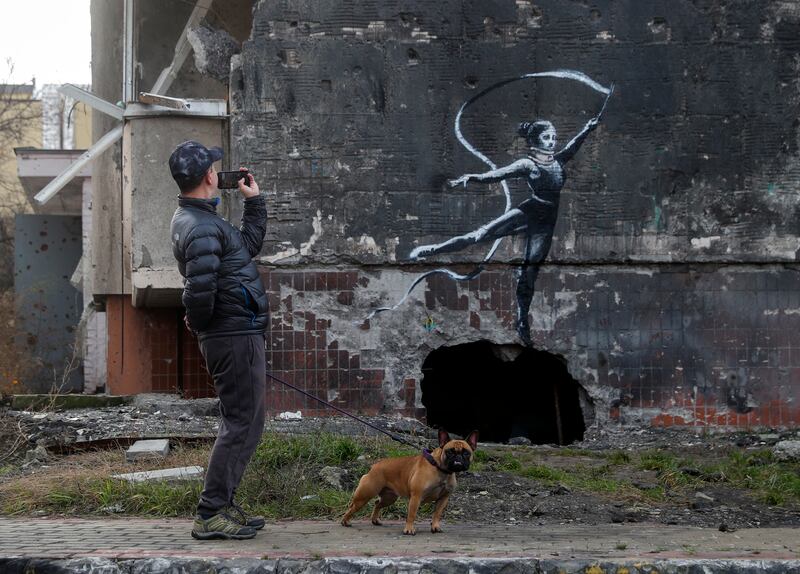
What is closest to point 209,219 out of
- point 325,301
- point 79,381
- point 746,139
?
point 325,301

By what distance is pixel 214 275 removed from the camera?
221 inches

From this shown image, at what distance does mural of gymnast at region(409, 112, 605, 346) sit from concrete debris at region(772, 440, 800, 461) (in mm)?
2647

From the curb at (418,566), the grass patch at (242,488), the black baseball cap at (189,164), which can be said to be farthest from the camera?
the grass patch at (242,488)

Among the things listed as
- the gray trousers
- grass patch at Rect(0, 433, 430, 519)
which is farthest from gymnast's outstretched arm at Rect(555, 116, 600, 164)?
the gray trousers

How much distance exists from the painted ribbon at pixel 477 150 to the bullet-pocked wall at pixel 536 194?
0.02 metres

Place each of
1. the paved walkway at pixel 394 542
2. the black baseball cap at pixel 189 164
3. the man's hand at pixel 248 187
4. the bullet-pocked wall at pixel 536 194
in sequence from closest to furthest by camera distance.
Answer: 1. the paved walkway at pixel 394 542
2. the black baseball cap at pixel 189 164
3. the man's hand at pixel 248 187
4. the bullet-pocked wall at pixel 536 194

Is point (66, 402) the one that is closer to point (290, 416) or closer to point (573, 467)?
point (290, 416)

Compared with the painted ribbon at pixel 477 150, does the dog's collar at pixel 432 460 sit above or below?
below

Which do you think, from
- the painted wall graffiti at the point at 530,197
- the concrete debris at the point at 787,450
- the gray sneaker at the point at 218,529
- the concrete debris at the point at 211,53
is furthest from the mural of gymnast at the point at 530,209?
the gray sneaker at the point at 218,529

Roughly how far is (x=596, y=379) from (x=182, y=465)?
474 cm

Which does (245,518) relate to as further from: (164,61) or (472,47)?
(164,61)

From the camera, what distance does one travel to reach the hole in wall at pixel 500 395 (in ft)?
39.7

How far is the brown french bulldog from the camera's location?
19.2ft

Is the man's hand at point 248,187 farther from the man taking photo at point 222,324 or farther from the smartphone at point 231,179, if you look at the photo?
the man taking photo at point 222,324
